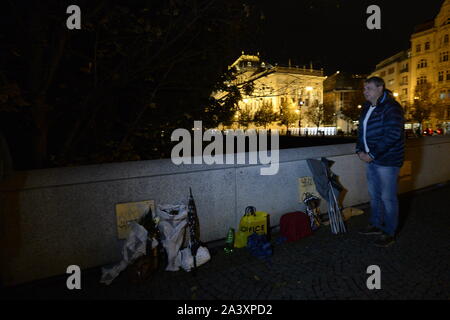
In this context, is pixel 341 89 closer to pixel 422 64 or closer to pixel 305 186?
pixel 422 64

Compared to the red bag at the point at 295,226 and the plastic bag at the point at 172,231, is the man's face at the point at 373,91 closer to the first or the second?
the red bag at the point at 295,226

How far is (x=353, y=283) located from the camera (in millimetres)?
3389

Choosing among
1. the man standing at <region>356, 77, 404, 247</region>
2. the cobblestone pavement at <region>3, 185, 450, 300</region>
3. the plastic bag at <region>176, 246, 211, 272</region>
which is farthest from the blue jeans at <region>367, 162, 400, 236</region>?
the plastic bag at <region>176, 246, 211, 272</region>

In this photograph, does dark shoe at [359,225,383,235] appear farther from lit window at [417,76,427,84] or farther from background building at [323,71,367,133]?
background building at [323,71,367,133]

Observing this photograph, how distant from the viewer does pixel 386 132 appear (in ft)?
13.5

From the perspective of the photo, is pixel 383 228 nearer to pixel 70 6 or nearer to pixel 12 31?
pixel 70 6

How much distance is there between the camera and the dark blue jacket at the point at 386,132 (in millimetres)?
4070

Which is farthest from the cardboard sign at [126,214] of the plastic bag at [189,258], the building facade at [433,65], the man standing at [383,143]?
the building facade at [433,65]

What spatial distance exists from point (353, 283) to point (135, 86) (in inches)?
219

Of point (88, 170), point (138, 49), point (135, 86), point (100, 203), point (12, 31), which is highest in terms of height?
point (12, 31)

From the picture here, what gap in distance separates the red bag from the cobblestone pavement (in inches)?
5.7

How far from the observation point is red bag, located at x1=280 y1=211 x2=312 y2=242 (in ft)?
15.4
